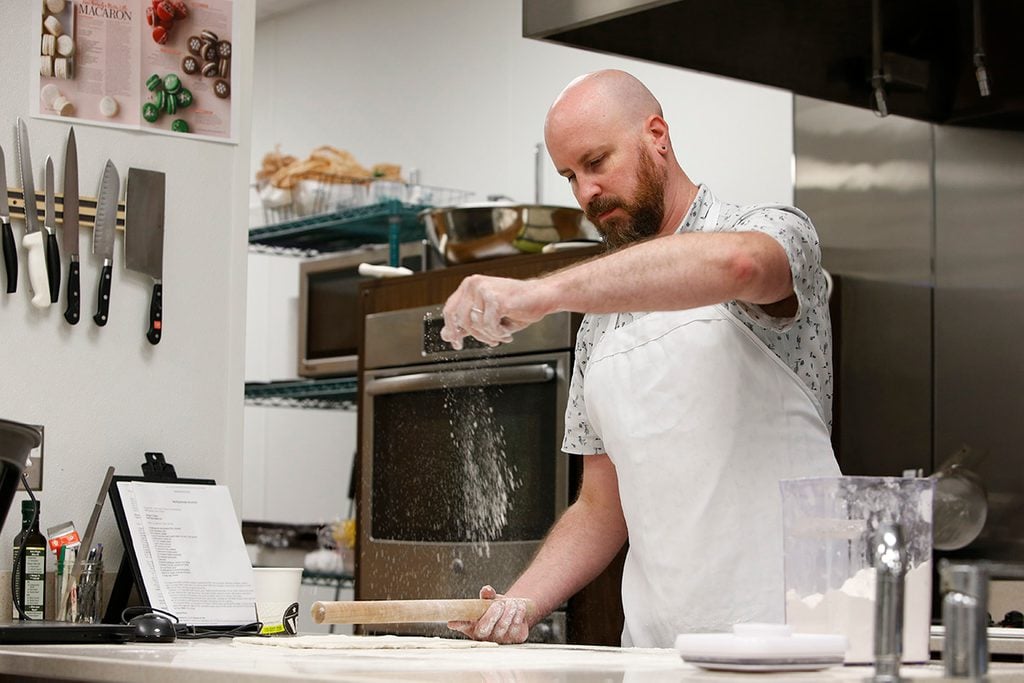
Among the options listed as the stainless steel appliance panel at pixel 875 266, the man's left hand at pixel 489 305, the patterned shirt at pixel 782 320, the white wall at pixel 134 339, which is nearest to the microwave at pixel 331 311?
the stainless steel appliance panel at pixel 875 266

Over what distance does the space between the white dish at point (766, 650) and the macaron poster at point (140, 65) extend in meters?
1.46

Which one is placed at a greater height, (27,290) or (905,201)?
(905,201)

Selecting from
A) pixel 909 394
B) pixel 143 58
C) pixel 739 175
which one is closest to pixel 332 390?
pixel 739 175

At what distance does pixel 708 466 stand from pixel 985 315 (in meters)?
1.36

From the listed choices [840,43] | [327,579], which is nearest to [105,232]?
[840,43]

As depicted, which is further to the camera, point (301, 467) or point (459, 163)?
point (301, 467)

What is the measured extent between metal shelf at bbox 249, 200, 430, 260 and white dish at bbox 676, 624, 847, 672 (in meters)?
2.82

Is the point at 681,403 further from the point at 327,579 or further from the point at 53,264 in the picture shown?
the point at 327,579

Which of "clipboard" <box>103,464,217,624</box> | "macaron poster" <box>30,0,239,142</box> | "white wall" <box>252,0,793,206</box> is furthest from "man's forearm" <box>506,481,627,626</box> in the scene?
"white wall" <box>252,0,793,206</box>

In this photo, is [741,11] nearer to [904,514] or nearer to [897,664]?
[904,514]

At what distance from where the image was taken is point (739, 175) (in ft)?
11.6

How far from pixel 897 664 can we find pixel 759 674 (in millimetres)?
153

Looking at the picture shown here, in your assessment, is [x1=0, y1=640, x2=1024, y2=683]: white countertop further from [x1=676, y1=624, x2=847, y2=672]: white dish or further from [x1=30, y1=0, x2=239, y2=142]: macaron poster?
[x1=30, y1=0, x2=239, y2=142]: macaron poster

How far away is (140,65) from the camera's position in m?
2.30
